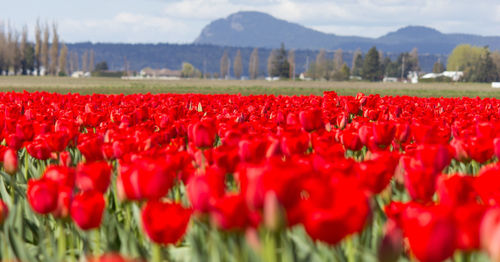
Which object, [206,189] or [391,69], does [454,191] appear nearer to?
[206,189]

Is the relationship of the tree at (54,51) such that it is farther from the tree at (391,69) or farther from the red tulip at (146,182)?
the red tulip at (146,182)

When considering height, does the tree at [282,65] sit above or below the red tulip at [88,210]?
above

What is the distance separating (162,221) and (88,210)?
32 cm

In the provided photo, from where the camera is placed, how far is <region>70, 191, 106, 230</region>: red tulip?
190 centimetres

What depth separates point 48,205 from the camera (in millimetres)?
2035

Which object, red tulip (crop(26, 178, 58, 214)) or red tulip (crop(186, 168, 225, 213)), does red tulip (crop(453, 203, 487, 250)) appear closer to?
red tulip (crop(186, 168, 225, 213))

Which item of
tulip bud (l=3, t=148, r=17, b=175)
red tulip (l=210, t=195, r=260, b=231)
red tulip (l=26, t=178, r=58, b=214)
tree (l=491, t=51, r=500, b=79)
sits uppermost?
tree (l=491, t=51, r=500, b=79)

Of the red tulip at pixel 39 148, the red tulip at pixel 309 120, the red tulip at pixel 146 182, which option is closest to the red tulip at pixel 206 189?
the red tulip at pixel 146 182

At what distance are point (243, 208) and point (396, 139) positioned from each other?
237cm

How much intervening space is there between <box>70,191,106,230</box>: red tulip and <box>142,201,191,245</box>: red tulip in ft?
0.86

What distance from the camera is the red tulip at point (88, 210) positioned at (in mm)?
1901

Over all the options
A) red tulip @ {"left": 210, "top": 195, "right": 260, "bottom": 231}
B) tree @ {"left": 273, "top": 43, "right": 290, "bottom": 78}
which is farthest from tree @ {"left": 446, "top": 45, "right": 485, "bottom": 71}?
red tulip @ {"left": 210, "top": 195, "right": 260, "bottom": 231}

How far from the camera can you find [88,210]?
6.23 ft

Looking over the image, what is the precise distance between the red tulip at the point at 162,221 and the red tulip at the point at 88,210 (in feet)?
0.86
